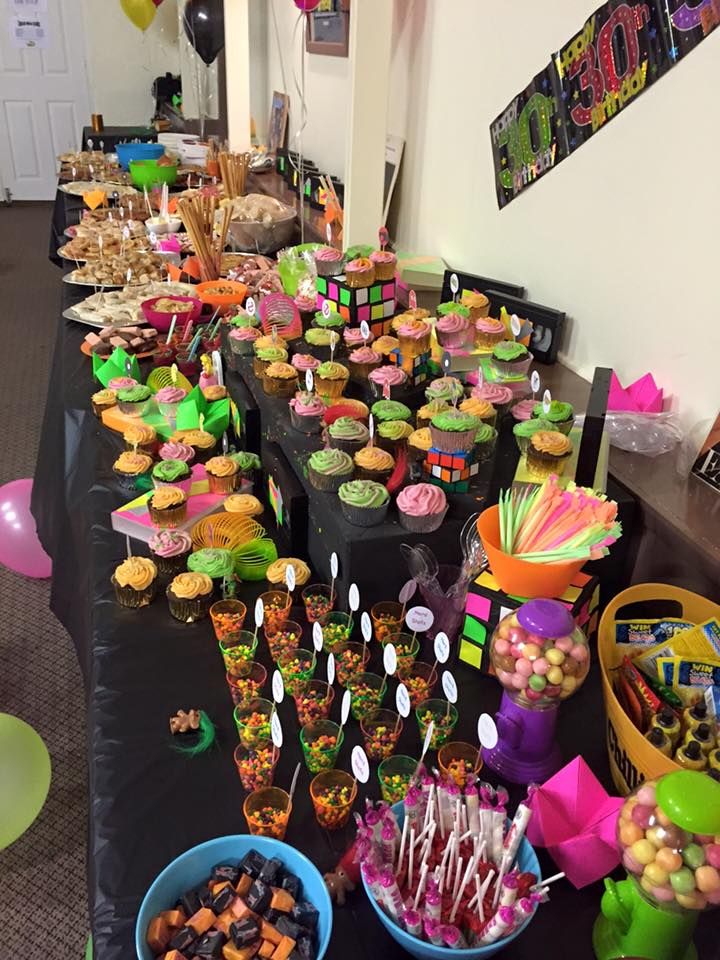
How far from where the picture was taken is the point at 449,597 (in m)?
1.26

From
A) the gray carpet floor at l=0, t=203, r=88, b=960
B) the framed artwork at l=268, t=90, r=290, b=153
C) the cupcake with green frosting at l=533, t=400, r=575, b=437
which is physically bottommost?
the gray carpet floor at l=0, t=203, r=88, b=960

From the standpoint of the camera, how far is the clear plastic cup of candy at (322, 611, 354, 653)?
123 cm

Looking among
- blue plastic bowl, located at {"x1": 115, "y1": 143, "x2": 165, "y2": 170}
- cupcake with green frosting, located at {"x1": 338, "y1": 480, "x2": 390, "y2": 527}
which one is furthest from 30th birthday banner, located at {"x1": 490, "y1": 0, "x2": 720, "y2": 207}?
blue plastic bowl, located at {"x1": 115, "y1": 143, "x2": 165, "y2": 170}

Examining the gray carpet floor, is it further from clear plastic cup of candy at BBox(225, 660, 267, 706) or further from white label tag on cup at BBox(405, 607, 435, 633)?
white label tag on cup at BBox(405, 607, 435, 633)

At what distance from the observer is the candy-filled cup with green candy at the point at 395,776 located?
0.97 m

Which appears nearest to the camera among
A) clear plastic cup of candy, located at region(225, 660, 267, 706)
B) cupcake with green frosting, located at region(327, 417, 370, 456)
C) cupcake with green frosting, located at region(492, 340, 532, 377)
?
clear plastic cup of candy, located at region(225, 660, 267, 706)

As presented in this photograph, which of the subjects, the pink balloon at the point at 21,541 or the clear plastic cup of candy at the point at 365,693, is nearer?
the clear plastic cup of candy at the point at 365,693

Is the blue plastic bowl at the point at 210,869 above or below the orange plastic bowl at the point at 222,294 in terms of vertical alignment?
below

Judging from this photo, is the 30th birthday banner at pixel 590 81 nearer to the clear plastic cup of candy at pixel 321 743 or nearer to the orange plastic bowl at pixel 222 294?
the orange plastic bowl at pixel 222 294

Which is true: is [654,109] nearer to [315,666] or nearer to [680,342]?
[680,342]

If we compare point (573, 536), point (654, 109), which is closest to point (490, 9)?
point (654, 109)

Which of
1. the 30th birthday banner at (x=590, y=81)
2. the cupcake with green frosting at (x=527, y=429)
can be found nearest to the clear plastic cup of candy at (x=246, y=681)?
the cupcake with green frosting at (x=527, y=429)

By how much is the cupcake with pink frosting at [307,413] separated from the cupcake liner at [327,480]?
181mm

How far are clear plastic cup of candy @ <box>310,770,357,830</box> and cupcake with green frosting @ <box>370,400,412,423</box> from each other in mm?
732
